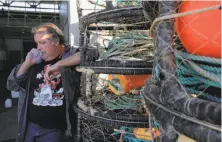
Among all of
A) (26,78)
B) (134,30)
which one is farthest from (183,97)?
(26,78)

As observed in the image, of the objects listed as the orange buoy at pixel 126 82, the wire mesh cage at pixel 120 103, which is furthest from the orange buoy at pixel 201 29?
the orange buoy at pixel 126 82

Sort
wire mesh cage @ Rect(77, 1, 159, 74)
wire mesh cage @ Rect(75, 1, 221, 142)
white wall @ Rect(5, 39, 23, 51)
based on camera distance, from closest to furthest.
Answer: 1. wire mesh cage @ Rect(75, 1, 221, 142)
2. wire mesh cage @ Rect(77, 1, 159, 74)
3. white wall @ Rect(5, 39, 23, 51)

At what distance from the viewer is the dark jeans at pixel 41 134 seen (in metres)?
2.09

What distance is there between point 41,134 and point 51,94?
32 cm

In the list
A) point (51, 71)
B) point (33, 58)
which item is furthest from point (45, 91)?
point (33, 58)

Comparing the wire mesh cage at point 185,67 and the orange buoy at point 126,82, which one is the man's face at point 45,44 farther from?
the wire mesh cage at point 185,67

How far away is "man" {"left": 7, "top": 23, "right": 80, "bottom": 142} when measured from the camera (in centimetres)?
207

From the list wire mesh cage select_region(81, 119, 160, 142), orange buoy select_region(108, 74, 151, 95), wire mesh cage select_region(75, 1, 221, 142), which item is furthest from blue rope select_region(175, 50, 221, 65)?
wire mesh cage select_region(81, 119, 160, 142)

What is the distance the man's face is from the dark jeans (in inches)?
21.8

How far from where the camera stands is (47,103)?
2.08 m

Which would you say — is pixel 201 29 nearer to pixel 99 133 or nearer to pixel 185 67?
pixel 185 67

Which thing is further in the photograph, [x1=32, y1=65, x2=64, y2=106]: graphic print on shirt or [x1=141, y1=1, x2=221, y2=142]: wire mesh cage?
[x1=32, y1=65, x2=64, y2=106]: graphic print on shirt

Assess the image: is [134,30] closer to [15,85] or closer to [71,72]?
[71,72]

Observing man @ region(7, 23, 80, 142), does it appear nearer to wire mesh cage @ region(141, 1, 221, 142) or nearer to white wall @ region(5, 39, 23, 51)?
wire mesh cage @ region(141, 1, 221, 142)
